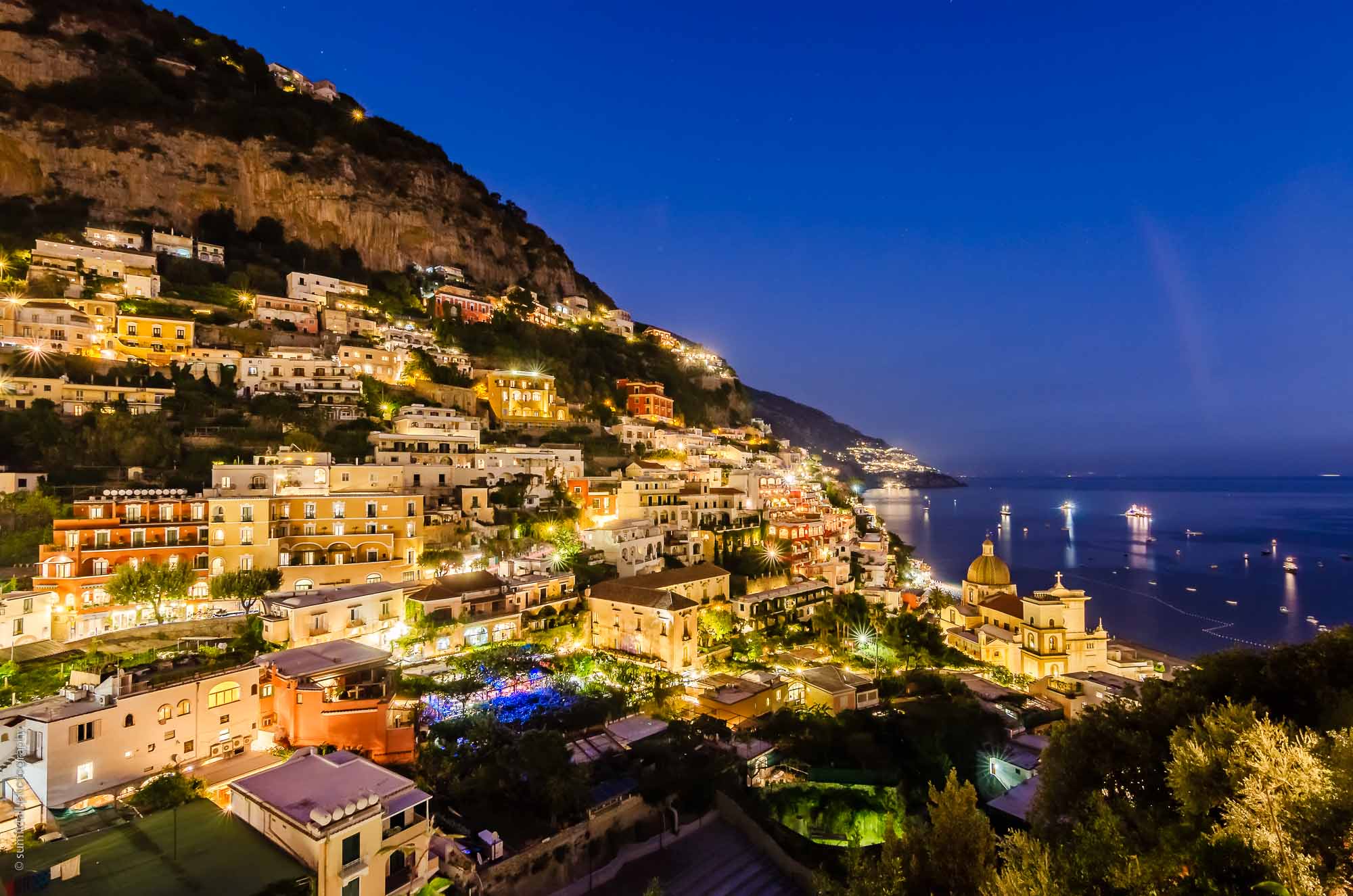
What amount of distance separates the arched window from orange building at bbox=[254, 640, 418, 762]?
1.49ft

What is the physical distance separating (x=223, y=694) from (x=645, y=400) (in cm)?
3462

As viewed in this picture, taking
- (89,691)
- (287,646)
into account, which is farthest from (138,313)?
(89,691)

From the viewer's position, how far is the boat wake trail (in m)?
31.6

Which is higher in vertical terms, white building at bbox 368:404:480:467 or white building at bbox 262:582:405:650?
white building at bbox 368:404:480:467

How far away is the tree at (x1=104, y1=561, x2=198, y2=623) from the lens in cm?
1655

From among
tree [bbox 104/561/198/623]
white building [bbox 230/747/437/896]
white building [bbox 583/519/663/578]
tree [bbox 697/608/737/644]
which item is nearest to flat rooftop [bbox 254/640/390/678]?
white building [bbox 230/747/437/896]

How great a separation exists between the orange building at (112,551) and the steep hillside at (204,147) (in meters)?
32.3

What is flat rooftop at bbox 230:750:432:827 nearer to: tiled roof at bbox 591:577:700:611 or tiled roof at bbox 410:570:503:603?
tiled roof at bbox 410:570:503:603

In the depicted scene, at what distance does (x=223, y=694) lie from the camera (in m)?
12.2

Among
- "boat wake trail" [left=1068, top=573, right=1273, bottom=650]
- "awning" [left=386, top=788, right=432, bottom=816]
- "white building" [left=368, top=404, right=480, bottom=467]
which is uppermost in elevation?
"white building" [left=368, top=404, right=480, bottom=467]

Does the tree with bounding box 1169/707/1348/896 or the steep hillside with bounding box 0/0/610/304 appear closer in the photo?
the tree with bounding box 1169/707/1348/896

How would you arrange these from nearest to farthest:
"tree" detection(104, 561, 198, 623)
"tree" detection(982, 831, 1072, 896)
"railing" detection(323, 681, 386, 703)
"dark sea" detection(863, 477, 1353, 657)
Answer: "tree" detection(982, 831, 1072, 896) < "railing" detection(323, 681, 386, 703) < "tree" detection(104, 561, 198, 623) < "dark sea" detection(863, 477, 1353, 657)

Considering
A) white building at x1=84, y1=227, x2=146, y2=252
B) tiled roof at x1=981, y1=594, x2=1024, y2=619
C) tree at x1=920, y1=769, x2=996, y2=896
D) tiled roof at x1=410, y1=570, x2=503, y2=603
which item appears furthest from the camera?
white building at x1=84, y1=227, x2=146, y2=252

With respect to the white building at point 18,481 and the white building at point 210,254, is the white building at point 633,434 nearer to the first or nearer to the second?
the white building at point 18,481
